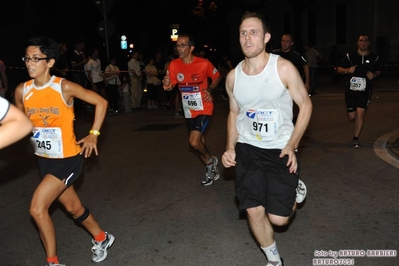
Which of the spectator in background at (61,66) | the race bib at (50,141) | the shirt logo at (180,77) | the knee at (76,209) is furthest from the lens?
the spectator in background at (61,66)

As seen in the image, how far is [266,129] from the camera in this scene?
392 centimetres

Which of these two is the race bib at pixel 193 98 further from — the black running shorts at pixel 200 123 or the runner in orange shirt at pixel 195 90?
the black running shorts at pixel 200 123

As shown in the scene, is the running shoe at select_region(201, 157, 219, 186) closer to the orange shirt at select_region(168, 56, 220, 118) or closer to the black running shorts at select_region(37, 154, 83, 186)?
the orange shirt at select_region(168, 56, 220, 118)

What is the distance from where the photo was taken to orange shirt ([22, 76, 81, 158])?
13.2 ft

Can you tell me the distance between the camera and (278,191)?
3.83 metres

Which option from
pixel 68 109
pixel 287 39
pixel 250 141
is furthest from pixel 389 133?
pixel 68 109

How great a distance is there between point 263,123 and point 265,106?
0.48 feet

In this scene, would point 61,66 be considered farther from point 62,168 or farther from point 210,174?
point 62,168

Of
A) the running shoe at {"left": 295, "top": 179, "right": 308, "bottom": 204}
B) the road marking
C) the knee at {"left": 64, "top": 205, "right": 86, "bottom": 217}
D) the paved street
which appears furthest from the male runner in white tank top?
the road marking

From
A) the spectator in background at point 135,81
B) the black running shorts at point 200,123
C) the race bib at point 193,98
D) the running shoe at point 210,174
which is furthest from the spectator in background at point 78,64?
the running shoe at point 210,174

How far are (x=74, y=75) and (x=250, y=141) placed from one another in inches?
423

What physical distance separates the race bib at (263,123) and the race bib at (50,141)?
5.14 ft

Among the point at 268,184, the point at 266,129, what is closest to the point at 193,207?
the point at 268,184

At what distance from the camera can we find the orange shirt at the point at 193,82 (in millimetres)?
6672
